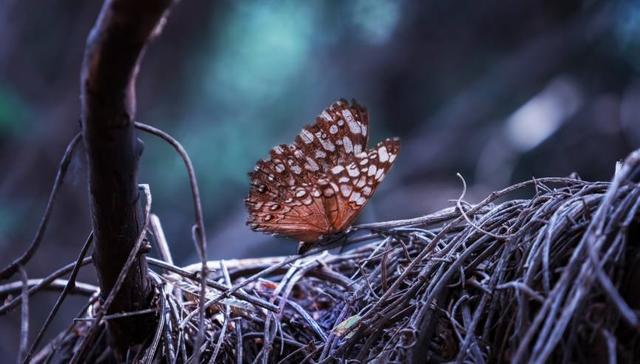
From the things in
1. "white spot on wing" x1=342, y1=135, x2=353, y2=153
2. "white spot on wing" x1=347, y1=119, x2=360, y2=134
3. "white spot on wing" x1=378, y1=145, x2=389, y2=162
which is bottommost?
"white spot on wing" x1=378, y1=145, x2=389, y2=162

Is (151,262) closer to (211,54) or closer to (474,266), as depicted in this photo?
(474,266)

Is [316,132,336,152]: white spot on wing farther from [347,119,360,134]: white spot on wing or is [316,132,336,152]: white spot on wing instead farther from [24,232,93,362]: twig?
[24,232,93,362]: twig

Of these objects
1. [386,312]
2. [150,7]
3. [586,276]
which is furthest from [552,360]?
[150,7]

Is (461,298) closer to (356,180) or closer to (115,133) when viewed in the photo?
(356,180)

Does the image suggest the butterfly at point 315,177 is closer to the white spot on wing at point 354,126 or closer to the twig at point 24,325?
the white spot on wing at point 354,126

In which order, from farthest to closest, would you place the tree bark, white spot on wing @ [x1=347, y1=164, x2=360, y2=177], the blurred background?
the blurred background → white spot on wing @ [x1=347, y1=164, x2=360, y2=177] → the tree bark

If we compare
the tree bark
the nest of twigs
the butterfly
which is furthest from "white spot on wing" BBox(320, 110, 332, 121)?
the tree bark
